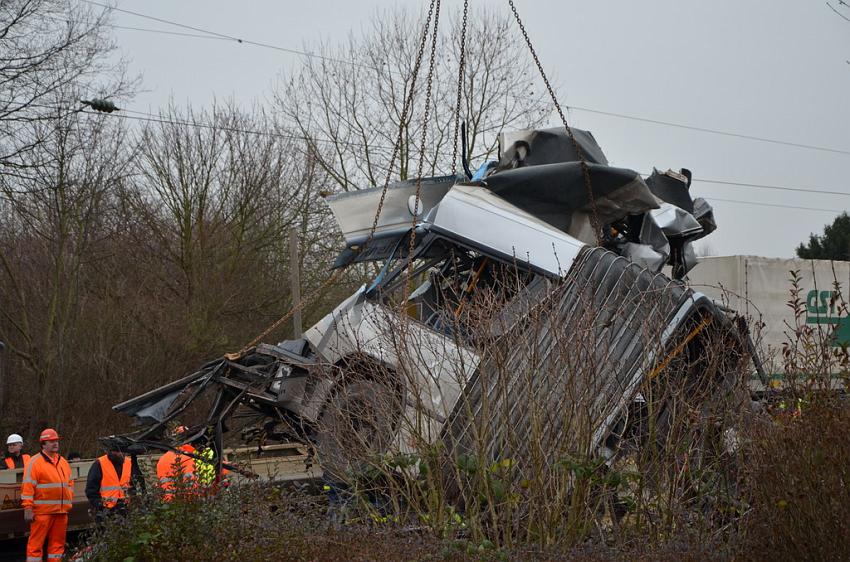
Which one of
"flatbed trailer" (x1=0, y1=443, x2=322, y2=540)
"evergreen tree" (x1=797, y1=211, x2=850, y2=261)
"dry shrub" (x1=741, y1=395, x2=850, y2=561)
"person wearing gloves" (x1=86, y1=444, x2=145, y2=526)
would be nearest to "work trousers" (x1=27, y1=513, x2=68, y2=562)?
"flatbed trailer" (x1=0, y1=443, x2=322, y2=540)

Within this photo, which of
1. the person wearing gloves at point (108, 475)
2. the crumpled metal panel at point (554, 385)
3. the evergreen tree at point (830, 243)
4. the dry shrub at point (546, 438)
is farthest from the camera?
the evergreen tree at point (830, 243)

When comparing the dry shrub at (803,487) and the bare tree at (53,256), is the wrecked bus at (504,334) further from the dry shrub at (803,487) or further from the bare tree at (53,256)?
the bare tree at (53,256)

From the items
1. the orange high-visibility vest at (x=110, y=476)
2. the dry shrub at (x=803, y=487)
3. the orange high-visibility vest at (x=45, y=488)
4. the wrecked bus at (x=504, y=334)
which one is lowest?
the orange high-visibility vest at (x=45, y=488)

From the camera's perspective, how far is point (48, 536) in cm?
1156

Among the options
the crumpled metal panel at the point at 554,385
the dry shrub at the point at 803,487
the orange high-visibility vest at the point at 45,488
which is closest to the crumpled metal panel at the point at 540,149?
the crumpled metal panel at the point at 554,385

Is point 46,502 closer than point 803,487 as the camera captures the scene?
No

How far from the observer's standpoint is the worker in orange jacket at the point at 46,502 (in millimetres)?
11391

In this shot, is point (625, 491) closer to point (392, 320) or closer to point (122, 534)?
point (392, 320)

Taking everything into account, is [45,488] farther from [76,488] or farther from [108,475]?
[76,488]

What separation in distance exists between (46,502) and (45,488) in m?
0.15

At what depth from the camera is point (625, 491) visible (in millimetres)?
7246

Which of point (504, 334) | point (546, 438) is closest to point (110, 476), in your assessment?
point (504, 334)

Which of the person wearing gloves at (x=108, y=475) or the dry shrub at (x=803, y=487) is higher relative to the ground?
the dry shrub at (x=803, y=487)

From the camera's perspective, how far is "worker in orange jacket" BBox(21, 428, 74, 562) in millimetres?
11391
